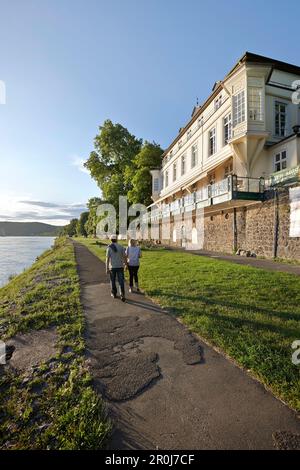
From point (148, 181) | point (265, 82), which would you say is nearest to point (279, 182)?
point (265, 82)

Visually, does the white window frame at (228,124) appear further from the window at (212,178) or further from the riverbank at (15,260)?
the riverbank at (15,260)

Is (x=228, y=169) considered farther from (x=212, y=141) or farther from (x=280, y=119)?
(x=280, y=119)

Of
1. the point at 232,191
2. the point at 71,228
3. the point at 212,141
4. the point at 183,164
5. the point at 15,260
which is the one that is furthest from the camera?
the point at 71,228

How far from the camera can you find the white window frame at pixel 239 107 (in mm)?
16766

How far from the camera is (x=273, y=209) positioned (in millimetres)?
14281

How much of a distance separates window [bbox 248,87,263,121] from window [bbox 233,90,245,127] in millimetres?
455

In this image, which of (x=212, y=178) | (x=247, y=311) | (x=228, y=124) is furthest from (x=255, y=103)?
(x=247, y=311)

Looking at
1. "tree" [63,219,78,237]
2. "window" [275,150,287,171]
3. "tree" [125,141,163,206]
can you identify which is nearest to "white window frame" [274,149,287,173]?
"window" [275,150,287,171]

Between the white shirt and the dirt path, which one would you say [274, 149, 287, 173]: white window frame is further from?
the dirt path

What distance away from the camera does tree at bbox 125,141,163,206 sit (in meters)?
36.5

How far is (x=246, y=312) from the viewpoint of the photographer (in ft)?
17.7

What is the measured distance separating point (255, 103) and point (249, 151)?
3.36m

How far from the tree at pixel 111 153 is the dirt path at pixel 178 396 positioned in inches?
1536

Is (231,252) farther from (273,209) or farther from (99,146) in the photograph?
(99,146)
